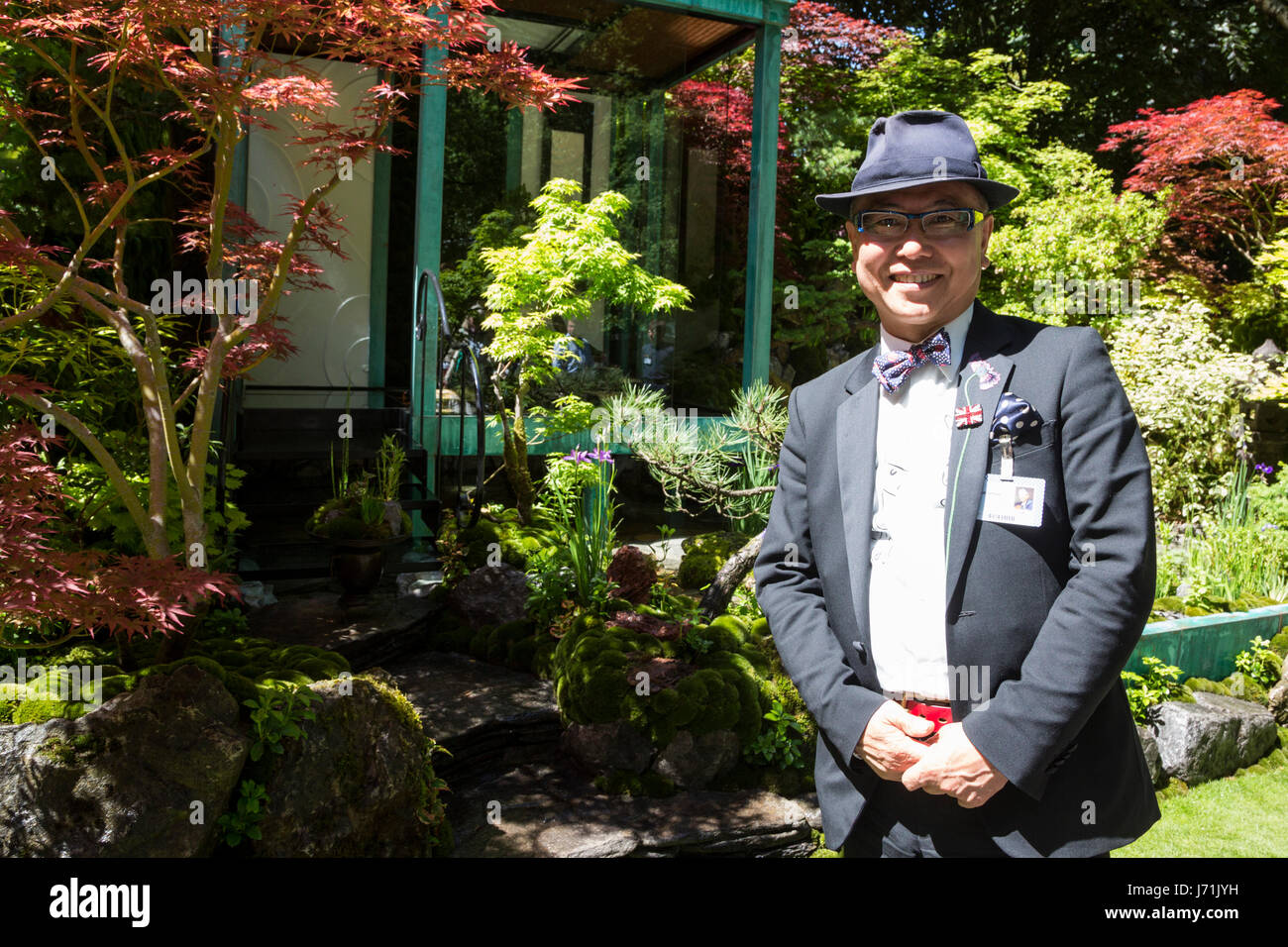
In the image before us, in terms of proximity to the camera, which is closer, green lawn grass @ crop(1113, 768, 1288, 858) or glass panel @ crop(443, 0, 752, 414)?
green lawn grass @ crop(1113, 768, 1288, 858)

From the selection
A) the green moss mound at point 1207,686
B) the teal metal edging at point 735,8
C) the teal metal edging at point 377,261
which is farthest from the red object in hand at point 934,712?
the teal metal edging at point 377,261

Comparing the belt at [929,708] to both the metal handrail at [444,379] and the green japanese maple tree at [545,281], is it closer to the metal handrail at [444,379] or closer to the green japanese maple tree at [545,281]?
the metal handrail at [444,379]

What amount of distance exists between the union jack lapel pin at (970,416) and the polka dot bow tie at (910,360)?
0.37 feet

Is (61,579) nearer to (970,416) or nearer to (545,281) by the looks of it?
(970,416)

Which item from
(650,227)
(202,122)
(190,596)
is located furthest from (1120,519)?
(650,227)

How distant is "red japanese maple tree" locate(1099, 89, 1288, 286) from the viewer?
8.71 m

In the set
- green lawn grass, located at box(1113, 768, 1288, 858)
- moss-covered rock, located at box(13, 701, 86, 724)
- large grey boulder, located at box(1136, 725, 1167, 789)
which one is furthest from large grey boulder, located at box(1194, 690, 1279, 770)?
moss-covered rock, located at box(13, 701, 86, 724)

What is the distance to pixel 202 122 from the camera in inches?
151

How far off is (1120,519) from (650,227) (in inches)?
280

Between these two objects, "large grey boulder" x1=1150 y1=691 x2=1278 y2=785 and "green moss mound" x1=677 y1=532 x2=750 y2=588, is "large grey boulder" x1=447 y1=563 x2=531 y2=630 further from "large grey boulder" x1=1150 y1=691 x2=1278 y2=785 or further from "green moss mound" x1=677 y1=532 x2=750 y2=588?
"large grey boulder" x1=1150 y1=691 x2=1278 y2=785

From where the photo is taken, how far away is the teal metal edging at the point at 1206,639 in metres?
5.17

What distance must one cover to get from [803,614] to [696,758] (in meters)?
2.44
